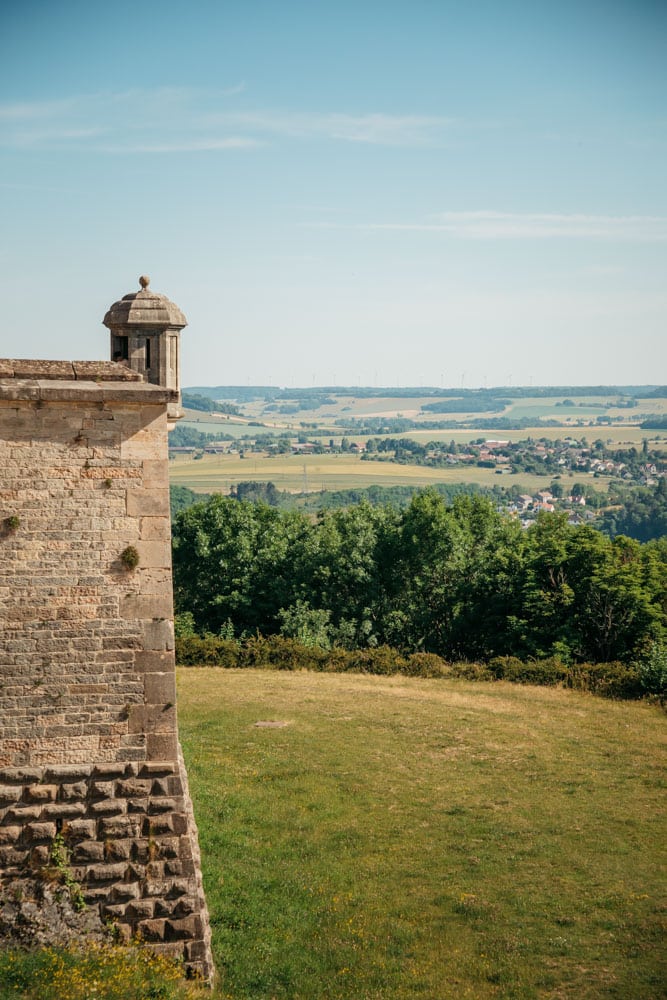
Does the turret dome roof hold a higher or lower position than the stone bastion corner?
higher

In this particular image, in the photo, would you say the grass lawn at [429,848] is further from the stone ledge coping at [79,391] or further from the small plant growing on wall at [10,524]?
the stone ledge coping at [79,391]

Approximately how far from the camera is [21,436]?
38.7ft

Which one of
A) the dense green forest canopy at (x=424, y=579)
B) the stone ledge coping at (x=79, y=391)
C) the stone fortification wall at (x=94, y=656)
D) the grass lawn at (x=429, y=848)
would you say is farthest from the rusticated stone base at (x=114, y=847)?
the dense green forest canopy at (x=424, y=579)

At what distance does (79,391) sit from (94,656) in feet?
11.6

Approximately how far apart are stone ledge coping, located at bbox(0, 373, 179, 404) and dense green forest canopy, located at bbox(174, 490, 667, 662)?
31038 mm

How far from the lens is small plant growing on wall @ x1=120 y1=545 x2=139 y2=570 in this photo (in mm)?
11961

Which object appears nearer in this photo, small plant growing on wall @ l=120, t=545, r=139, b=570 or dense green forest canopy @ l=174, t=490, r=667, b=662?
small plant growing on wall @ l=120, t=545, r=139, b=570

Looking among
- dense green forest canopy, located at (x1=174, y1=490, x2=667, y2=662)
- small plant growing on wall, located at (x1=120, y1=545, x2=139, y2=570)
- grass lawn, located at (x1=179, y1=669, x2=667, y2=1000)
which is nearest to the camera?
small plant growing on wall, located at (x1=120, y1=545, x2=139, y2=570)

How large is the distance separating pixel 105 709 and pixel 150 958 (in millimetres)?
3248

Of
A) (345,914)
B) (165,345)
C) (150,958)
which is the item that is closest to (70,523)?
(165,345)

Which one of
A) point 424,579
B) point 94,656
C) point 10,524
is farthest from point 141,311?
point 424,579

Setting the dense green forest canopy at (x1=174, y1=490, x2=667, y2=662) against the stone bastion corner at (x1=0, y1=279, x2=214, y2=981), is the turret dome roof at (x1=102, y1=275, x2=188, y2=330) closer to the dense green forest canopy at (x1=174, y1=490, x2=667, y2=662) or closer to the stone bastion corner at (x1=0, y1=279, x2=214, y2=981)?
the stone bastion corner at (x1=0, y1=279, x2=214, y2=981)

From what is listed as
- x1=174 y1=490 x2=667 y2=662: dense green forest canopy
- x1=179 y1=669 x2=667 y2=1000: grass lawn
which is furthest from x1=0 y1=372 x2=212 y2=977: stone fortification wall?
x1=174 y1=490 x2=667 y2=662: dense green forest canopy

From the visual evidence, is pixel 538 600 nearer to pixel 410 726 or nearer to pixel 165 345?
pixel 410 726
